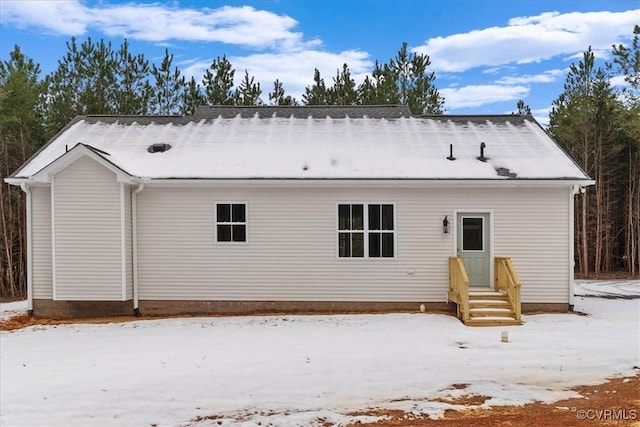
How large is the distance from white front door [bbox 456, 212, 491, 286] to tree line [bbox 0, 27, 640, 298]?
1371 cm

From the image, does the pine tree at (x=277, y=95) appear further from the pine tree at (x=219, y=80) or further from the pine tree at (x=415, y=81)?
the pine tree at (x=415, y=81)

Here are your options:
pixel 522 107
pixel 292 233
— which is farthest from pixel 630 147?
pixel 292 233

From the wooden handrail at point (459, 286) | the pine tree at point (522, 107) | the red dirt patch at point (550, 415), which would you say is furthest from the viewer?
the pine tree at point (522, 107)

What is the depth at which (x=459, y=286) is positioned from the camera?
10.7 metres

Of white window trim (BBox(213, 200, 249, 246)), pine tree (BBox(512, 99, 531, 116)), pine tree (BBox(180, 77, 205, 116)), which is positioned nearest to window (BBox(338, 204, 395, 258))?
white window trim (BBox(213, 200, 249, 246))

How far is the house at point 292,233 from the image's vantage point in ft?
37.1

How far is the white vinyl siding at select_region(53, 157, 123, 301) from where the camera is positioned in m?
11.2

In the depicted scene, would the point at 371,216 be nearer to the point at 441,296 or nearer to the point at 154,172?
the point at 441,296

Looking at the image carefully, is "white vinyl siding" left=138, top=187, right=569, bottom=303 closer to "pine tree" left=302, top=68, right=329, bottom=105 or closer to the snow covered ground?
the snow covered ground

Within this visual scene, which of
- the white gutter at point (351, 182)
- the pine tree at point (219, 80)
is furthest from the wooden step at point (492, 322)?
the pine tree at point (219, 80)

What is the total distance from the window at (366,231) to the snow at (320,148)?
→ 84cm

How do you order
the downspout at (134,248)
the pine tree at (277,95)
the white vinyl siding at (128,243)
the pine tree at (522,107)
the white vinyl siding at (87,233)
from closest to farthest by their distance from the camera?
the white vinyl siding at (87,233) < the white vinyl siding at (128,243) < the downspout at (134,248) < the pine tree at (277,95) < the pine tree at (522,107)

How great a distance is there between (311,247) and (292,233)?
573 millimetres

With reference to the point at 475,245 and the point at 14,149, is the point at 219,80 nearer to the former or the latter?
the point at 14,149
